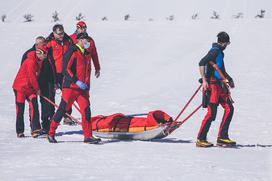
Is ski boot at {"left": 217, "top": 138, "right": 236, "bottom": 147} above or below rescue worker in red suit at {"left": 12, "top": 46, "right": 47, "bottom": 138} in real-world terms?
below

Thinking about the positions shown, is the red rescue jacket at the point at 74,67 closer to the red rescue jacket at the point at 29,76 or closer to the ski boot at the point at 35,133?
the red rescue jacket at the point at 29,76

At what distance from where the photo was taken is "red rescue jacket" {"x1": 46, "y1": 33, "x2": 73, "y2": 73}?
34.7ft

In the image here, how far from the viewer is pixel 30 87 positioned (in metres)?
A: 9.63

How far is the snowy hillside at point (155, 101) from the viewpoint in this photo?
6949mm

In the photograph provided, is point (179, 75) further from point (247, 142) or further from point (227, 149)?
point (227, 149)

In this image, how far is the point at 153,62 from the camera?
1836cm

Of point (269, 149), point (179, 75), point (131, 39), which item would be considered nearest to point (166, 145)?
point (269, 149)

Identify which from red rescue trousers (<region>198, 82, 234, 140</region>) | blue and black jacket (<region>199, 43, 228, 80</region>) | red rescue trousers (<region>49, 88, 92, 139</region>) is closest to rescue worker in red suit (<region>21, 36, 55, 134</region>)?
red rescue trousers (<region>49, 88, 92, 139</region>)

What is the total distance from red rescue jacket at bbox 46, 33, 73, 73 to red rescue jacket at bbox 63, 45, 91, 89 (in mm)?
1889

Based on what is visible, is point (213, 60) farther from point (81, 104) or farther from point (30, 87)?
point (30, 87)

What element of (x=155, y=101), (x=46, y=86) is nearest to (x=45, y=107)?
(x=46, y=86)

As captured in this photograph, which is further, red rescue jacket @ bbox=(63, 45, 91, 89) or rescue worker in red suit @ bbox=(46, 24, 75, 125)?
rescue worker in red suit @ bbox=(46, 24, 75, 125)

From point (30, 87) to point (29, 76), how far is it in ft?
0.85

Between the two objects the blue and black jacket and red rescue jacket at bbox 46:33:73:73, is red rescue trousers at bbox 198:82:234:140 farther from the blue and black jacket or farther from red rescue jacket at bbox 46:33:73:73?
red rescue jacket at bbox 46:33:73:73
